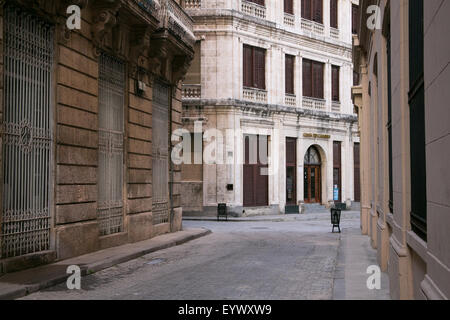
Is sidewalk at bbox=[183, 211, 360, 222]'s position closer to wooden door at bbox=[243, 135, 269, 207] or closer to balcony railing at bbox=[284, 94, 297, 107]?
wooden door at bbox=[243, 135, 269, 207]

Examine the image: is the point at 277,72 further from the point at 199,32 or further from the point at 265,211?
the point at 265,211

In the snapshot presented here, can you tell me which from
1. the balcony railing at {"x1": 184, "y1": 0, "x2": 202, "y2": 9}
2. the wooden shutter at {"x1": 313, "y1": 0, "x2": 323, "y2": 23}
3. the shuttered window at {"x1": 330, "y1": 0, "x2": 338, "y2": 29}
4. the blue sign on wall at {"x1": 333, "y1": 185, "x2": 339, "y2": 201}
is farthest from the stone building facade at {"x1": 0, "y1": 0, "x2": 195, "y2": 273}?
the shuttered window at {"x1": 330, "y1": 0, "x2": 338, "y2": 29}

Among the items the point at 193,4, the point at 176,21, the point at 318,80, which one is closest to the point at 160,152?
the point at 176,21

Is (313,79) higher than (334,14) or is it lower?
lower

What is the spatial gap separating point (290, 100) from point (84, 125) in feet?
67.2

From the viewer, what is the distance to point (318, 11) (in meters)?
33.7

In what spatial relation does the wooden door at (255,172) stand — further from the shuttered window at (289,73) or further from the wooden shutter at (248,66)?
the shuttered window at (289,73)

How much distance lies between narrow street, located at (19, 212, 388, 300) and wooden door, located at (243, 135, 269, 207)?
12.3m

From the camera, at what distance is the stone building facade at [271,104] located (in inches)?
1127

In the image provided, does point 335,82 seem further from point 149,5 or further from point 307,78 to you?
point 149,5

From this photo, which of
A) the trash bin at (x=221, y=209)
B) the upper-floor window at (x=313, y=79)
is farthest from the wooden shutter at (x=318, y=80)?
the trash bin at (x=221, y=209)

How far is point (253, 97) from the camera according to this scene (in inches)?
1172

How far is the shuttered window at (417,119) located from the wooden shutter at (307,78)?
26437 mm
